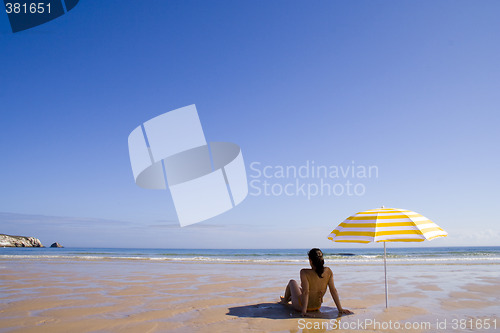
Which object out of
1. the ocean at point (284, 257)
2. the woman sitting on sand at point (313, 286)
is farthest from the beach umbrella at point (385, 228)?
the ocean at point (284, 257)

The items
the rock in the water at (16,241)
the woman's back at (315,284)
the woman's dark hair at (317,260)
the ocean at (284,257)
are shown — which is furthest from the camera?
the rock in the water at (16,241)

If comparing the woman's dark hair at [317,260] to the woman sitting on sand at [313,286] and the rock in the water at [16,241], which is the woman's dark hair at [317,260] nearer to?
the woman sitting on sand at [313,286]

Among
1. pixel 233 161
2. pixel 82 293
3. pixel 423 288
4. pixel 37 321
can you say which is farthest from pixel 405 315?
pixel 233 161

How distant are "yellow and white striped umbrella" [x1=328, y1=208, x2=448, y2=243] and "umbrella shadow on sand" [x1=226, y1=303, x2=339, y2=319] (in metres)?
1.30

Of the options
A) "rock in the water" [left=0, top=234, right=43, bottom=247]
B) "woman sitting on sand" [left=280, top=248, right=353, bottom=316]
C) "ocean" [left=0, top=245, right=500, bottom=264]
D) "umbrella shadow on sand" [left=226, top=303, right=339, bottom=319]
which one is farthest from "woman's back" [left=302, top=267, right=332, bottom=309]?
"rock in the water" [left=0, top=234, right=43, bottom=247]

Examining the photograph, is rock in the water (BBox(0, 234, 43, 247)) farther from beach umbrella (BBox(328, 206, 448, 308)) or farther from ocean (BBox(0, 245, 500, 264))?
beach umbrella (BBox(328, 206, 448, 308))

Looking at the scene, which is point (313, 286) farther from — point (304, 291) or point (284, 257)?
point (284, 257)

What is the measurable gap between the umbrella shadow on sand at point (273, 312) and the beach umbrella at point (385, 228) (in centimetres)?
130

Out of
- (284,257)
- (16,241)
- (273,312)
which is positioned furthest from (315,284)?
(16,241)

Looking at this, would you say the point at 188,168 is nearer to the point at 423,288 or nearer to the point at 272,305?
the point at 272,305

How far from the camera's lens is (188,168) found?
12.8 m

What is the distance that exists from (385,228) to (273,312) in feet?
7.91

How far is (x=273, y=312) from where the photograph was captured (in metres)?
6.12

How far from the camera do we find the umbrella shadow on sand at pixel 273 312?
19.1ft
